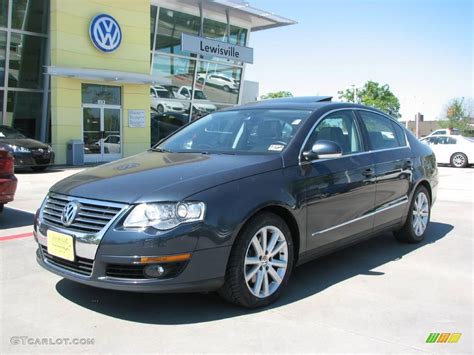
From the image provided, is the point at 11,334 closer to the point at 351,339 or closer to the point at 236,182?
the point at 236,182

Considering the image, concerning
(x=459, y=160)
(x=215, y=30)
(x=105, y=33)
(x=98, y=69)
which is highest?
(x=215, y=30)

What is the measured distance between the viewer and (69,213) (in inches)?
143

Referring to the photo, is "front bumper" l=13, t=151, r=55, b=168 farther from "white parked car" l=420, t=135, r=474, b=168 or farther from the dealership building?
"white parked car" l=420, t=135, r=474, b=168

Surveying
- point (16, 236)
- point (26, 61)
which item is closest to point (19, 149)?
point (26, 61)

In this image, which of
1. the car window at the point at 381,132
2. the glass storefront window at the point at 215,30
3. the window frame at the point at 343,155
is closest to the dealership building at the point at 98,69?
the glass storefront window at the point at 215,30

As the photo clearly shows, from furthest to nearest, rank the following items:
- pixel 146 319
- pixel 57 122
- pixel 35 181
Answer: pixel 57 122, pixel 35 181, pixel 146 319

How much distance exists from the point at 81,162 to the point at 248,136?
14.9 meters

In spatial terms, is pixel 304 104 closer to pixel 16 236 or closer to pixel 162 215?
pixel 162 215

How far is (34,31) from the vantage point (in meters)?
20.3

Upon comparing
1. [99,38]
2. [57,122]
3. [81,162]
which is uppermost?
[99,38]

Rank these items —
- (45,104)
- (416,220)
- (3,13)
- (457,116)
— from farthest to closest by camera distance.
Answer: (457,116) → (45,104) → (3,13) → (416,220)

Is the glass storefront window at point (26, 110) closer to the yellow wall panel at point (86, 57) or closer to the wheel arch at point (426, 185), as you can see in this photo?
the yellow wall panel at point (86, 57)

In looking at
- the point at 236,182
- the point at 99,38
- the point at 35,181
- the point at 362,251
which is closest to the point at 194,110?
the point at 99,38

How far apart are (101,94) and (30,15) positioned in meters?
4.41
